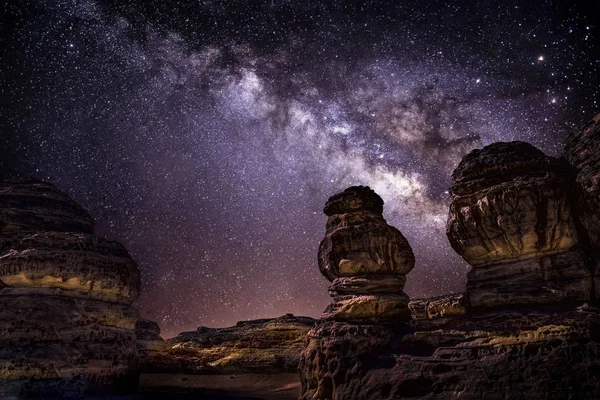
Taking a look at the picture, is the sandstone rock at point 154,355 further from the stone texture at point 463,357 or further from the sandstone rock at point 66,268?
the stone texture at point 463,357

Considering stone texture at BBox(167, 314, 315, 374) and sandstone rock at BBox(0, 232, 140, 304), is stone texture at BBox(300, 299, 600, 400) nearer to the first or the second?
sandstone rock at BBox(0, 232, 140, 304)

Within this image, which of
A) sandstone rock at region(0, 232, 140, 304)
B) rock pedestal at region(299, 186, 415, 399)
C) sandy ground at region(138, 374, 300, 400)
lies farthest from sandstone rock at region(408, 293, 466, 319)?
sandstone rock at region(0, 232, 140, 304)

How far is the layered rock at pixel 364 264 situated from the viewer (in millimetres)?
9289

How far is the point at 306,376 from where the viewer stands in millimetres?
9078

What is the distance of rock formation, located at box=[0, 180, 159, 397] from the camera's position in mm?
8578

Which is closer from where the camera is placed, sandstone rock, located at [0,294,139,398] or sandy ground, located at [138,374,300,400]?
sandstone rock, located at [0,294,139,398]

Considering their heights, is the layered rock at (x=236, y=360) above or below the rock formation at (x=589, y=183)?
below

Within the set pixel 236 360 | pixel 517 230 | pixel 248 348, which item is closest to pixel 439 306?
pixel 517 230

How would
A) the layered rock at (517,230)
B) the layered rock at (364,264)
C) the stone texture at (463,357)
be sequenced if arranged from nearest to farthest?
the stone texture at (463,357) < the layered rock at (517,230) < the layered rock at (364,264)

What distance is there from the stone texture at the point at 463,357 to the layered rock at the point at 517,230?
514mm

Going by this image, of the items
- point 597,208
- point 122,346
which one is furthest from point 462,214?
point 122,346

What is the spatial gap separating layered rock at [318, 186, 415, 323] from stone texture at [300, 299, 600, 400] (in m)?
0.44

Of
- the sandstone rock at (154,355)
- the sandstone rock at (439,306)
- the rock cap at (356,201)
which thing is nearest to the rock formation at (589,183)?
the sandstone rock at (439,306)

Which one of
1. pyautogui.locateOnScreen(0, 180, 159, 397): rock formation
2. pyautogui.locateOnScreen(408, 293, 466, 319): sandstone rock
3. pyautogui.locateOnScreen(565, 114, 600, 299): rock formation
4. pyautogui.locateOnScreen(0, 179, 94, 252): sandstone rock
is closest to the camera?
pyautogui.locateOnScreen(565, 114, 600, 299): rock formation
